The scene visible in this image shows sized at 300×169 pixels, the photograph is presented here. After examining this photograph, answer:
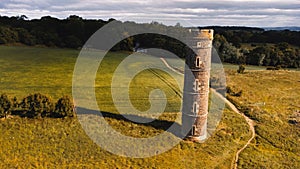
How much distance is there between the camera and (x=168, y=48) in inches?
3290

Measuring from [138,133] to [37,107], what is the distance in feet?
34.4

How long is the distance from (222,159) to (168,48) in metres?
56.7

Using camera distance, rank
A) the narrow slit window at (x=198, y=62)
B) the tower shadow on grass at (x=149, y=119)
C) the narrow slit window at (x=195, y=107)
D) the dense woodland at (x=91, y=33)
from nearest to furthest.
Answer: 1. the narrow slit window at (x=198, y=62)
2. the narrow slit window at (x=195, y=107)
3. the tower shadow on grass at (x=149, y=119)
4. the dense woodland at (x=91, y=33)

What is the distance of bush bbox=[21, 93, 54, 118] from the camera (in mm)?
31500

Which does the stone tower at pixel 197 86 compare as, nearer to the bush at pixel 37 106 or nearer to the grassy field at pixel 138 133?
the grassy field at pixel 138 133

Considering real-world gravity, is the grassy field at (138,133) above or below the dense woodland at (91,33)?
below

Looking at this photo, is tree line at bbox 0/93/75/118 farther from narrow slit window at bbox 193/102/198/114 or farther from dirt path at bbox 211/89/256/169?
dirt path at bbox 211/89/256/169

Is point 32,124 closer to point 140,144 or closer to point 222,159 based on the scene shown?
point 140,144

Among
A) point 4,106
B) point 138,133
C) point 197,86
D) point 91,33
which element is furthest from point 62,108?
point 91,33

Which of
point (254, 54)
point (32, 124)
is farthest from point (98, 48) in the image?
point (32, 124)

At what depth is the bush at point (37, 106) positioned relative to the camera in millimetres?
31500

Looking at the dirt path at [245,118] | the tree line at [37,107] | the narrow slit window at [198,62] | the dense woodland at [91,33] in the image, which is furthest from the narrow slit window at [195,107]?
the dense woodland at [91,33]

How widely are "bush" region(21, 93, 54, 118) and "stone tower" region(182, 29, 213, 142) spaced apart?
13796 millimetres

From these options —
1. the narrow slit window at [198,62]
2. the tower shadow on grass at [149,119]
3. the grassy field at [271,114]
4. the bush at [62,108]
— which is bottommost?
the grassy field at [271,114]
